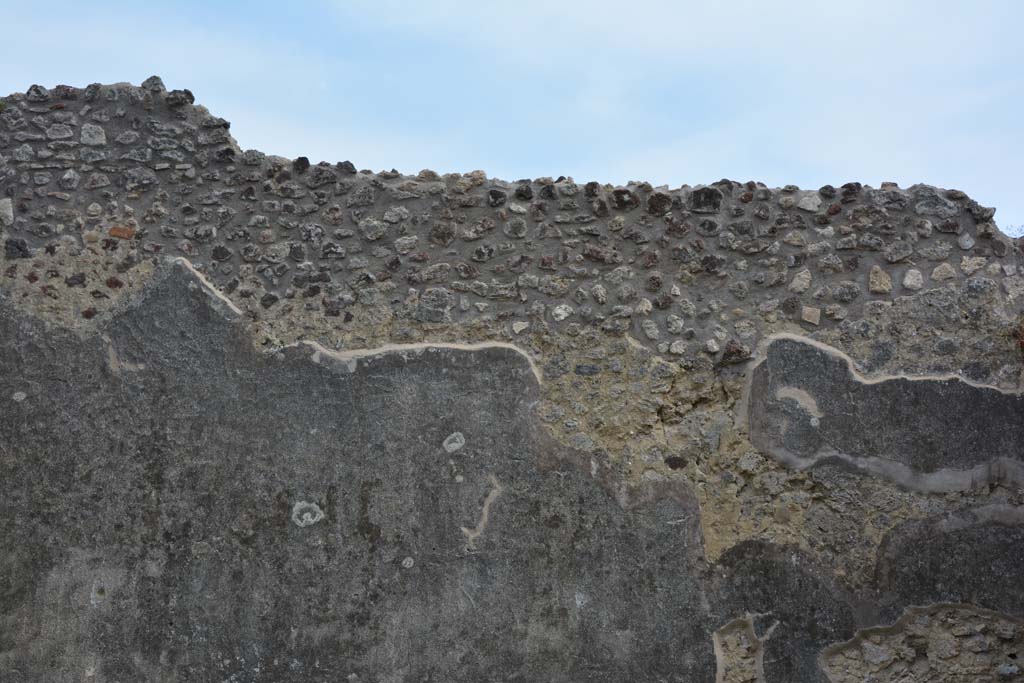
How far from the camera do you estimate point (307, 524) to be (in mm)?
3951

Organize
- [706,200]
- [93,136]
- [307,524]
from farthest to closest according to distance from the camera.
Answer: [93,136] → [706,200] → [307,524]

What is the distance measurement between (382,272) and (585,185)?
86 cm

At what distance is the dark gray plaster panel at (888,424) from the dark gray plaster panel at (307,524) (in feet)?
1.57

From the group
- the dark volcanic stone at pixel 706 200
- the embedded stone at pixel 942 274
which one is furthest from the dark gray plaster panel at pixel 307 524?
the embedded stone at pixel 942 274

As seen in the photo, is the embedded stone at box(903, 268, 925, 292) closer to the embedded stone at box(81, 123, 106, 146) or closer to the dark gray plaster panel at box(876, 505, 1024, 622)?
the dark gray plaster panel at box(876, 505, 1024, 622)

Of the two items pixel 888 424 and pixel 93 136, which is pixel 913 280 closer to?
pixel 888 424

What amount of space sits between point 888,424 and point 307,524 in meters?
2.16

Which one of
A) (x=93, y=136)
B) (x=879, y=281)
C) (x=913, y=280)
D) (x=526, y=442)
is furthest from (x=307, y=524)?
(x=913, y=280)

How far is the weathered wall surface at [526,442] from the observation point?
3.86m

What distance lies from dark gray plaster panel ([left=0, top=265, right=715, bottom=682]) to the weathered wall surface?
1cm

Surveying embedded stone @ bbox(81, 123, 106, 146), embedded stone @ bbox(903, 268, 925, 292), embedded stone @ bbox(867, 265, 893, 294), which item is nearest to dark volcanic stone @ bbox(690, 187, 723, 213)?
embedded stone @ bbox(867, 265, 893, 294)

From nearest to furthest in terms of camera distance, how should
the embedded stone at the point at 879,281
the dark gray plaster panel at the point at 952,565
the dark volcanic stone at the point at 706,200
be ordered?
the dark gray plaster panel at the point at 952,565 < the embedded stone at the point at 879,281 < the dark volcanic stone at the point at 706,200

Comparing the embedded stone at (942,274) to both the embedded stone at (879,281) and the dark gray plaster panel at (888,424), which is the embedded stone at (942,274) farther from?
the dark gray plaster panel at (888,424)

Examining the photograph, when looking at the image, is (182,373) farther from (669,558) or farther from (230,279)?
(669,558)
